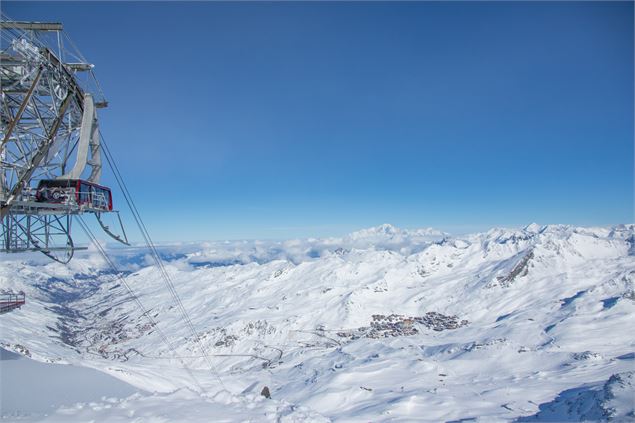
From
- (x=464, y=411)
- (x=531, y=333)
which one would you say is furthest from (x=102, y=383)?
(x=531, y=333)

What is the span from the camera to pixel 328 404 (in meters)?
70.6

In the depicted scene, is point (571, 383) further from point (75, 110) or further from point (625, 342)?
point (625, 342)

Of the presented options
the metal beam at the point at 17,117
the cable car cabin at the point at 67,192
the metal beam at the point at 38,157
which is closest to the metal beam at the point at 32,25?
the metal beam at the point at 17,117

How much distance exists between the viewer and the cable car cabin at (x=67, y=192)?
1748cm

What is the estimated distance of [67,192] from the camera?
17547 mm

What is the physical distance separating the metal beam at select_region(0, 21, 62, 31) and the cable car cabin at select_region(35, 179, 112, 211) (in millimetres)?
7580

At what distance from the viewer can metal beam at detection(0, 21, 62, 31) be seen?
1588 cm

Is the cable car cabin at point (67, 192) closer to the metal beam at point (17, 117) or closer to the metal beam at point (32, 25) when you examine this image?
the metal beam at point (17, 117)

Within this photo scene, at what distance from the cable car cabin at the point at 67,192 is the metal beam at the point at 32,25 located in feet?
24.9

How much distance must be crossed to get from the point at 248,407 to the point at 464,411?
5165cm

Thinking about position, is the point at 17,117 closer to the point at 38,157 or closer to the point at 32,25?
the point at 38,157

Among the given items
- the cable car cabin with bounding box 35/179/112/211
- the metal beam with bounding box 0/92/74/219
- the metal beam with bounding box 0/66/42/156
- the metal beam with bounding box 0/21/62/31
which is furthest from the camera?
the cable car cabin with bounding box 35/179/112/211

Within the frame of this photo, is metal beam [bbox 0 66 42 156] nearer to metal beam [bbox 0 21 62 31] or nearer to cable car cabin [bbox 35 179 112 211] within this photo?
metal beam [bbox 0 21 62 31]

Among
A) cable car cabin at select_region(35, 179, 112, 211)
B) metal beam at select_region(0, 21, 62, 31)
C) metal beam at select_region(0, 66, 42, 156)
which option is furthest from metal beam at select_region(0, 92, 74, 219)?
metal beam at select_region(0, 21, 62, 31)
